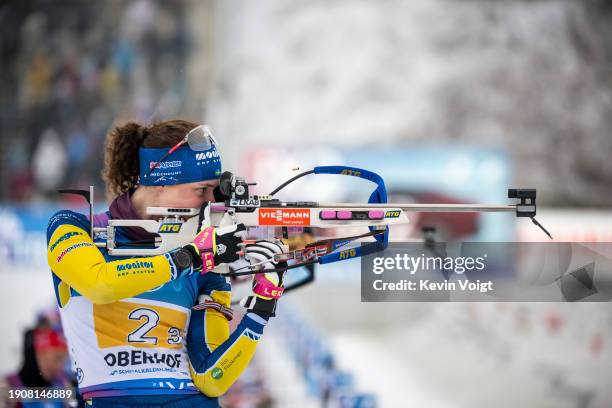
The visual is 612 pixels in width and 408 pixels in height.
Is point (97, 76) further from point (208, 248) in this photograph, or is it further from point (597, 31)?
point (208, 248)

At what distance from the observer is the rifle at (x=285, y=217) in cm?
227

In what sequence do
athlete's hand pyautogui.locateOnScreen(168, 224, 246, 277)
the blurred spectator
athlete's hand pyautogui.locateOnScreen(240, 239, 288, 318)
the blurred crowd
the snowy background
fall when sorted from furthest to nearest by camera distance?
the blurred crowd, the snowy background, the blurred spectator, athlete's hand pyautogui.locateOnScreen(240, 239, 288, 318), athlete's hand pyautogui.locateOnScreen(168, 224, 246, 277)

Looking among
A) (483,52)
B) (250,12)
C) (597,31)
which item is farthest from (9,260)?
(597,31)

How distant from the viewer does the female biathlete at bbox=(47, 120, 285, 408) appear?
2.13 metres

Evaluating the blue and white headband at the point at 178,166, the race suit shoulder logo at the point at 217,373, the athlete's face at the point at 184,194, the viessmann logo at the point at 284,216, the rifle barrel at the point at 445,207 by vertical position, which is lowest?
the race suit shoulder logo at the point at 217,373

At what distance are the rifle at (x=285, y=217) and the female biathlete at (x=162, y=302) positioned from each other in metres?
0.03

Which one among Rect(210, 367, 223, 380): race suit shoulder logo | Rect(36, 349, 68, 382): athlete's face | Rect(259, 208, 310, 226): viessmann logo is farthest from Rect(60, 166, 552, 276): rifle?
Rect(36, 349, 68, 382): athlete's face

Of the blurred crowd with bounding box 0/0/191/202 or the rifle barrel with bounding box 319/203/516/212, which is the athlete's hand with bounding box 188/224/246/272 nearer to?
the rifle barrel with bounding box 319/203/516/212

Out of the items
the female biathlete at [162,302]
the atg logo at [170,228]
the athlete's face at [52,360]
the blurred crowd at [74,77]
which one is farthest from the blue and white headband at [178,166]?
the blurred crowd at [74,77]

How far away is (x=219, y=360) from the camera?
2252 mm

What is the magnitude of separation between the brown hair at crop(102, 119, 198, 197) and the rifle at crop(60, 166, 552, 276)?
0.35ft

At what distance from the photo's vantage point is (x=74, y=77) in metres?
14.0

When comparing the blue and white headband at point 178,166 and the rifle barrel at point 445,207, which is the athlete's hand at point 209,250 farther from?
the rifle barrel at point 445,207

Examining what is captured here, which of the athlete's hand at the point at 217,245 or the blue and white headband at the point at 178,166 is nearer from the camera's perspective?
the athlete's hand at the point at 217,245
